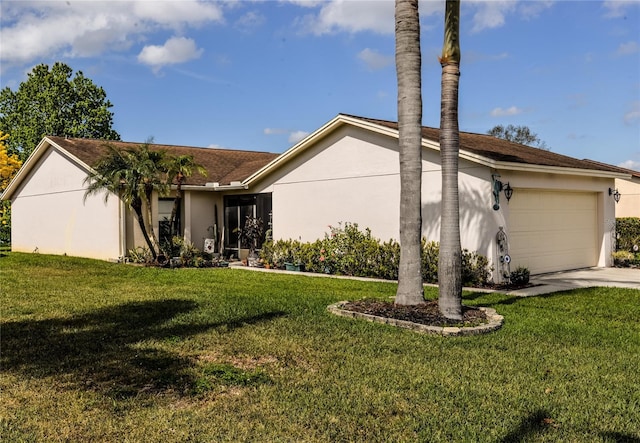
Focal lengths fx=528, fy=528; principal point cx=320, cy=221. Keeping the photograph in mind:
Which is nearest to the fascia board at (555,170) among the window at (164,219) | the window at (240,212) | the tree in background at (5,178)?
the window at (240,212)

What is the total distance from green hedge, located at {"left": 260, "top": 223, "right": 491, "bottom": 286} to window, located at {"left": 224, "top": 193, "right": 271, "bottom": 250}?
1.79 m

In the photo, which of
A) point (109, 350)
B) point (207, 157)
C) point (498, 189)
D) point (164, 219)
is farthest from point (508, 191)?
point (207, 157)

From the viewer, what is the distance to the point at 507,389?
5.06m

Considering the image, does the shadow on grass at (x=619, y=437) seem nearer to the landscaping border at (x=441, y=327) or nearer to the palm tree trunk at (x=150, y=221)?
the landscaping border at (x=441, y=327)

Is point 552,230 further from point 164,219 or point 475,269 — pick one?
point 164,219

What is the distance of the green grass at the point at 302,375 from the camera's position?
4195 mm

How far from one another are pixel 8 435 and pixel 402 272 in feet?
20.4

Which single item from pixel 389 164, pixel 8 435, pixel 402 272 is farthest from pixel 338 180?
pixel 8 435

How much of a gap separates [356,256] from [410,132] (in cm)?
681

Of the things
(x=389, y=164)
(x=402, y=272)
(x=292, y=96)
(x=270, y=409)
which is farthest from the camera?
(x=292, y=96)

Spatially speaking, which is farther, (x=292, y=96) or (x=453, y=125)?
(x=292, y=96)

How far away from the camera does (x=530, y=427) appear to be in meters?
4.18

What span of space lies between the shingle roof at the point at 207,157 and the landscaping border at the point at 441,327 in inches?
472

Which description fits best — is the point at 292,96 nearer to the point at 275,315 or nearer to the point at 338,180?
the point at 338,180
